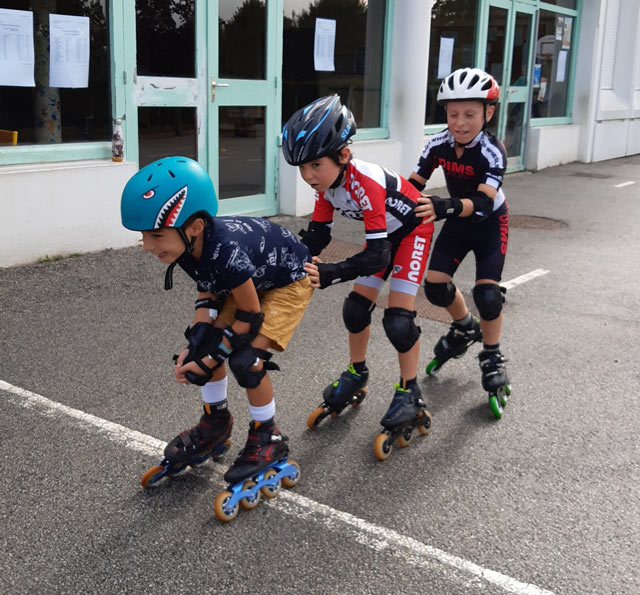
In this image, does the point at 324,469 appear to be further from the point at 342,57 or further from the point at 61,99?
the point at 342,57

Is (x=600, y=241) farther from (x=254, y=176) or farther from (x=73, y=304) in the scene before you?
(x=73, y=304)

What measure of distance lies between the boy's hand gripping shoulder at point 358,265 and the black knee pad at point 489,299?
3.41 ft

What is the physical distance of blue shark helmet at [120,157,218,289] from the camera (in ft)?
9.52

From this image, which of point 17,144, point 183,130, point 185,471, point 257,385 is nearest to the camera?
point 257,385

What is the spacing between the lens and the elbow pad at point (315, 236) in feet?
12.7

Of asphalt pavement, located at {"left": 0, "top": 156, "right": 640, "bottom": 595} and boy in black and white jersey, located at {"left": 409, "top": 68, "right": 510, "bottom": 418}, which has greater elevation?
boy in black and white jersey, located at {"left": 409, "top": 68, "right": 510, "bottom": 418}

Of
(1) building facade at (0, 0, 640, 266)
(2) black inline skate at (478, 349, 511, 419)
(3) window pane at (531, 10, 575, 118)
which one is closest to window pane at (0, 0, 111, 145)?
(1) building facade at (0, 0, 640, 266)

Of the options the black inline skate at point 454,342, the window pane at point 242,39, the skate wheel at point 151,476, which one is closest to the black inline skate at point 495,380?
the black inline skate at point 454,342

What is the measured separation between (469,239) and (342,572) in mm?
2254

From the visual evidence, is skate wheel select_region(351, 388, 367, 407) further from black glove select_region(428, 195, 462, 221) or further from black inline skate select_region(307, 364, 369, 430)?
black glove select_region(428, 195, 462, 221)

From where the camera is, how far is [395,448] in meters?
3.91

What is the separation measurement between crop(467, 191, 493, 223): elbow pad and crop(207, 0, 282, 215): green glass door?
5187mm

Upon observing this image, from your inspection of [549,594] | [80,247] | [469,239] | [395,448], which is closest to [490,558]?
[549,594]

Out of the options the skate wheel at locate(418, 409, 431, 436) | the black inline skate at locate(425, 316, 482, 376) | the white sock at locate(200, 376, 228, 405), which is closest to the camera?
the white sock at locate(200, 376, 228, 405)
